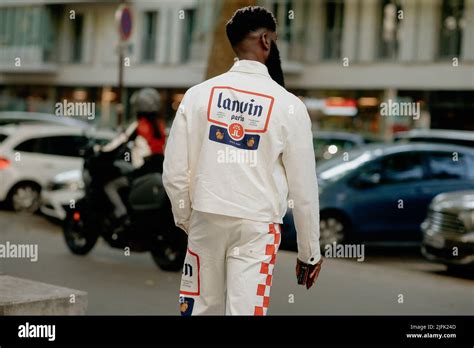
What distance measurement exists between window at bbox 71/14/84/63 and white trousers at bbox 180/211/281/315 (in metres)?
37.5

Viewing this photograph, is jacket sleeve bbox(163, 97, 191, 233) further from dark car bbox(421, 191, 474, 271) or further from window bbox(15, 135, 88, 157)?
window bbox(15, 135, 88, 157)

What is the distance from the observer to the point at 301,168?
4066 mm

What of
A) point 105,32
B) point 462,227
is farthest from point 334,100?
point 462,227

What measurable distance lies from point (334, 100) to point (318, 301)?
26.2m

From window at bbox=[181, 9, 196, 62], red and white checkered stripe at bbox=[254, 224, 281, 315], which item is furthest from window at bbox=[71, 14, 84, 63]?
red and white checkered stripe at bbox=[254, 224, 281, 315]

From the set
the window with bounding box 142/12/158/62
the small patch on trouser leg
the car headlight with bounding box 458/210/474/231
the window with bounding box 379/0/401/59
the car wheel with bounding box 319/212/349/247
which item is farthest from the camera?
the window with bounding box 142/12/158/62

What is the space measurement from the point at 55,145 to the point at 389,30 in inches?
776

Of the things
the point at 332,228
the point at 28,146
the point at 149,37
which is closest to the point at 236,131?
the point at 332,228

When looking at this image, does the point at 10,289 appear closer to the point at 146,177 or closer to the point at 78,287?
the point at 78,287

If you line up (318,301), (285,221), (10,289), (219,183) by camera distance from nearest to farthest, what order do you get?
1. (219,183)
2. (10,289)
3. (318,301)
4. (285,221)

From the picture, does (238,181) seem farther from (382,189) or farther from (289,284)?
(382,189)

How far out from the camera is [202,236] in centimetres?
411

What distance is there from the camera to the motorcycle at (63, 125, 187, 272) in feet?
31.3

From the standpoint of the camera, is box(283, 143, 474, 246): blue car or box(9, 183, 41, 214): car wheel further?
box(9, 183, 41, 214): car wheel
